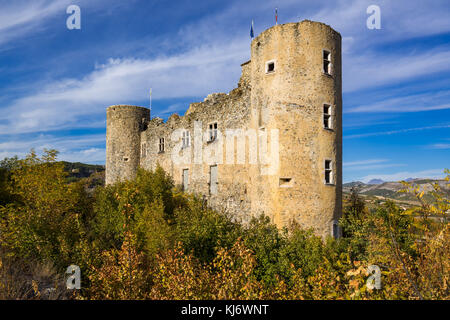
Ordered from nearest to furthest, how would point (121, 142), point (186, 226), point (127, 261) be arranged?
point (127, 261) < point (186, 226) < point (121, 142)

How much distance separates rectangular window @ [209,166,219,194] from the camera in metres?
19.7

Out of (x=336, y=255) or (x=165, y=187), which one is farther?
(x=165, y=187)

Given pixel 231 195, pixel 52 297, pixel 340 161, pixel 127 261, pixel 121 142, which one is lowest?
pixel 52 297

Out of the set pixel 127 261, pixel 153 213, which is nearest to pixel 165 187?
pixel 153 213

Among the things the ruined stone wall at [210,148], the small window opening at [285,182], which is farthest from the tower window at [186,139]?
the small window opening at [285,182]

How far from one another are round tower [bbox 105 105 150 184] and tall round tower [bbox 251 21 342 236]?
53.6 feet

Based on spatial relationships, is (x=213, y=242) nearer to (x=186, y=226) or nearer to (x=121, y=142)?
(x=186, y=226)

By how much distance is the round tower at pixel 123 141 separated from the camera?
28.0 metres

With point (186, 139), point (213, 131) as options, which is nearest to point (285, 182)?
point (213, 131)

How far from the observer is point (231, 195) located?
18.3 meters

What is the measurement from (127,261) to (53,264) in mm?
4296

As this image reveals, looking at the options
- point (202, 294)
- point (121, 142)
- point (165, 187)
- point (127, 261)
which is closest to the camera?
point (202, 294)

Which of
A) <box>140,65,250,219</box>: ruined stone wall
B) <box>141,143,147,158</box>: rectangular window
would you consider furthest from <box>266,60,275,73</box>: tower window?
<box>141,143,147,158</box>: rectangular window

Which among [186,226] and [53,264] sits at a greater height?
[186,226]
